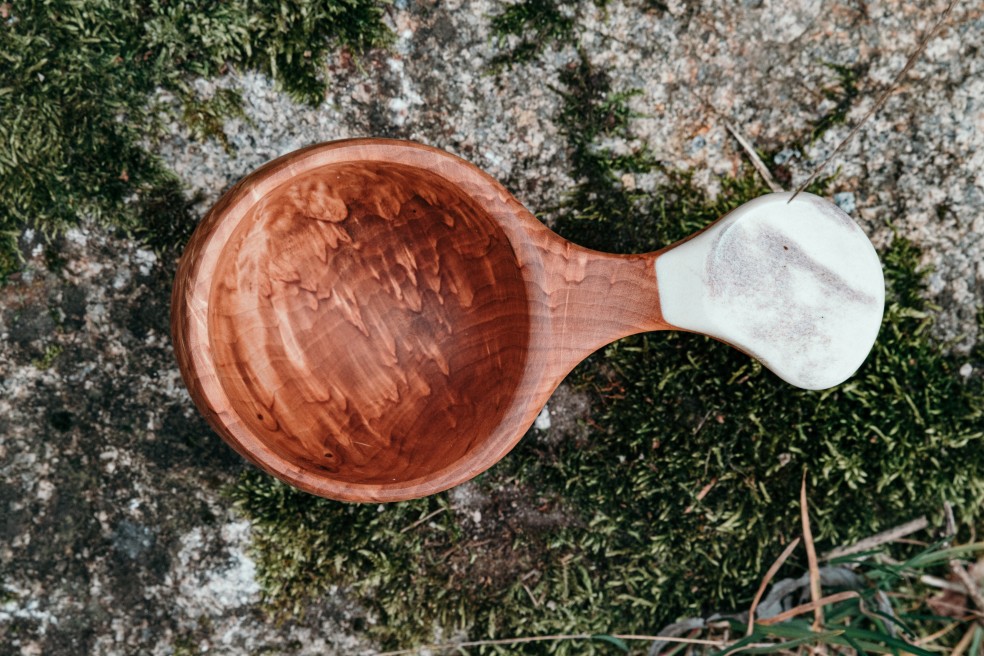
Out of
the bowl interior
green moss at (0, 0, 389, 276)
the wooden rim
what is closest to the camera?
the wooden rim

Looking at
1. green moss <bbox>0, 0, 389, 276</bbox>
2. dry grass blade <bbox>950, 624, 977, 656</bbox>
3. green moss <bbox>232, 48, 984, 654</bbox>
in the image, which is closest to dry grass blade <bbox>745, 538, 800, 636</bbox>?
green moss <bbox>232, 48, 984, 654</bbox>

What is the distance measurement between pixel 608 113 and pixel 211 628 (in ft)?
4.28

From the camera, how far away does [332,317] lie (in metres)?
1.34

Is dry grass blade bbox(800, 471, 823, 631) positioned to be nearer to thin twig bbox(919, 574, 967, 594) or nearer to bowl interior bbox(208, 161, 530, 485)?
thin twig bbox(919, 574, 967, 594)

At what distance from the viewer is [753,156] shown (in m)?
1.43

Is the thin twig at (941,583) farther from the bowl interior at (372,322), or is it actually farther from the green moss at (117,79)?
the green moss at (117,79)

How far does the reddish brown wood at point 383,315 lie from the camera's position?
1115mm

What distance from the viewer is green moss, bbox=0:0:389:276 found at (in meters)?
1.35

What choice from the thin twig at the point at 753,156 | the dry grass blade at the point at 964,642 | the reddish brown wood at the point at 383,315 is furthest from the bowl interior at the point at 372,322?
the dry grass blade at the point at 964,642

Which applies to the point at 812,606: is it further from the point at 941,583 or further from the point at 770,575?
Result: the point at 941,583

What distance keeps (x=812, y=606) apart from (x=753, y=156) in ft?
2.94

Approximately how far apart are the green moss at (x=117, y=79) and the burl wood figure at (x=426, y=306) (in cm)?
30

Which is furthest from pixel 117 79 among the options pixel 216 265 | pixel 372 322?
pixel 372 322

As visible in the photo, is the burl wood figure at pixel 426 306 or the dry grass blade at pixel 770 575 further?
the dry grass blade at pixel 770 575
